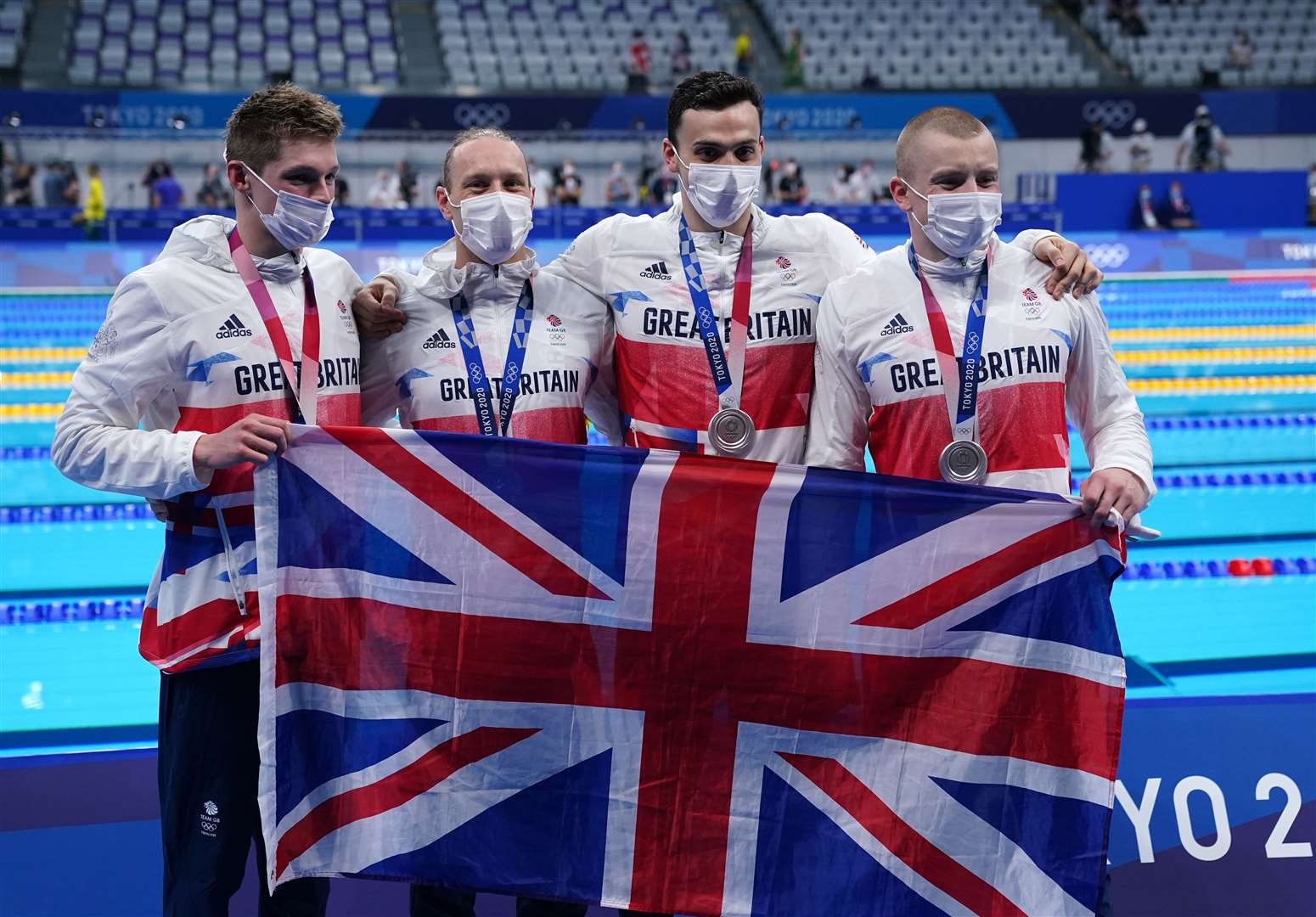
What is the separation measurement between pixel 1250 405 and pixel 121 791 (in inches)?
335

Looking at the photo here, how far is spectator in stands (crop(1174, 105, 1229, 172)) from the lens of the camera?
22281mm

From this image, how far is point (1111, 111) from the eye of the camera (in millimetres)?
23359

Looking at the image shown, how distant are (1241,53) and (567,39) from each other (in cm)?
1348

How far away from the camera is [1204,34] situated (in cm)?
2614

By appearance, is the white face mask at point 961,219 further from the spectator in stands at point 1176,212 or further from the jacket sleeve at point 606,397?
the spectator in stands at point 1176,212

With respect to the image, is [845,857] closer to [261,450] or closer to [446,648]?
[446,648]

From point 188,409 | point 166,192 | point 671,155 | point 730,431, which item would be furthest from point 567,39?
point 188,409

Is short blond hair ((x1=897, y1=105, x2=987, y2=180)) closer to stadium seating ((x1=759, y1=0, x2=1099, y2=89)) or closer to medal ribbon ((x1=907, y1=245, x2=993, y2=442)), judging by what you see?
medal ribbon ((x1=907, y1=245, x2=993, y2=442))

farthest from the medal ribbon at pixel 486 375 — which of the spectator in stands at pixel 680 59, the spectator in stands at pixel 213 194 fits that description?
the spectator in stands at pixel 680 59

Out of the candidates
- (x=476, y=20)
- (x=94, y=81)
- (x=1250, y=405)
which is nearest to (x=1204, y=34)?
(x=476, y=20)

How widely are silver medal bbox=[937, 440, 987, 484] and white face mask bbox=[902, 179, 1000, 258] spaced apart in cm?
43

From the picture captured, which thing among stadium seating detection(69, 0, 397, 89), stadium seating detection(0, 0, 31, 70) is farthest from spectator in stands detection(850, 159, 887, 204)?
stadium seating detection(0, 0, 31, 70)

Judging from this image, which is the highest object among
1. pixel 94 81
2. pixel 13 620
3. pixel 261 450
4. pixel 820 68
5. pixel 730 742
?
pixel 820 68

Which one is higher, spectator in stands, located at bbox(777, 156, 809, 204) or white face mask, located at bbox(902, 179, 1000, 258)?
spectator in stands, located at bbox(777, 156, 809, 204)
